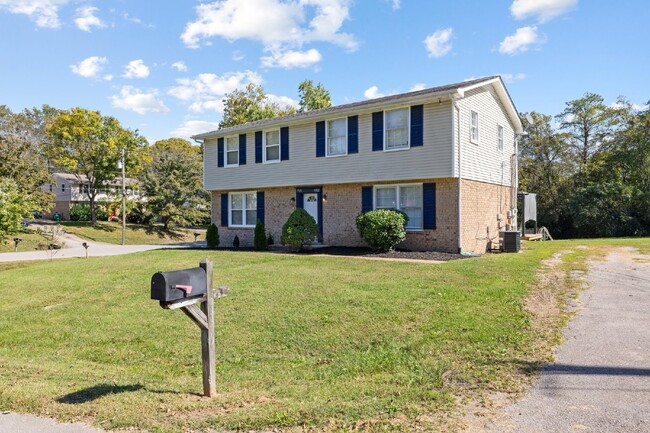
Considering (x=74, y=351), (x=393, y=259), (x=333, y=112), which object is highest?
(x=333, y=112)

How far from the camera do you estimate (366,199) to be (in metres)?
16.1

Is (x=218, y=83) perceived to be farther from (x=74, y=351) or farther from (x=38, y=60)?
(x=74, y=351)

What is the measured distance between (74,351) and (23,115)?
63943 mm

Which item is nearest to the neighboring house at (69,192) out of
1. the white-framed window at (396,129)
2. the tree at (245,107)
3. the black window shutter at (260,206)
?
the tree at (245,107)

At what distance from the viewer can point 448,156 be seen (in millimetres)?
14148

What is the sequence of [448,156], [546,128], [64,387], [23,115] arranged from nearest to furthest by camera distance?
[64,387] < [448,156] < [546,128] < [23,115]

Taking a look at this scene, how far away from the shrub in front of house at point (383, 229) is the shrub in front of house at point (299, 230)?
194 cm

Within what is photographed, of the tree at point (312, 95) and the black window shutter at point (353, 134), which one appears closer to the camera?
the black window shutter at point (353, 134)

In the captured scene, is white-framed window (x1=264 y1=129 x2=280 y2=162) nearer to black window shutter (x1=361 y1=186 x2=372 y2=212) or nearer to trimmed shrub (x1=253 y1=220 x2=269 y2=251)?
trimmed shrub (x1=253 y1=220 x2=269 y2=251)

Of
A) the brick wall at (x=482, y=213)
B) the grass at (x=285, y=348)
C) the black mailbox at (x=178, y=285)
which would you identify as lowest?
the grass at (x=285, y=348)

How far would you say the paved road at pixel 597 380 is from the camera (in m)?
3.31

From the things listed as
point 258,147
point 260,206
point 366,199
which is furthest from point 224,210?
point 366,199

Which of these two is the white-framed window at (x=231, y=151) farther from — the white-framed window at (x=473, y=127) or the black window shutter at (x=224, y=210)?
the white-framed window at (x=473, y=127)

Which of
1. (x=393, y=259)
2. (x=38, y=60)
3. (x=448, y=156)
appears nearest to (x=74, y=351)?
(x=393, y=259)
